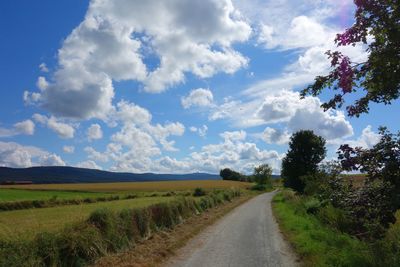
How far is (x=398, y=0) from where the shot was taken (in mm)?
6848

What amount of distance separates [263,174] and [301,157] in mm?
89278

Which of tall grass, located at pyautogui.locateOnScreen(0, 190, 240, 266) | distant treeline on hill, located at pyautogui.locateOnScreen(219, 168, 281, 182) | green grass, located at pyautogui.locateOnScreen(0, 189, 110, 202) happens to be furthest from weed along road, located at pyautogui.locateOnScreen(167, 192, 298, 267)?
distant treeline on hill, located at pyautogui.locateOnScreen(219, 168, 281, 182)

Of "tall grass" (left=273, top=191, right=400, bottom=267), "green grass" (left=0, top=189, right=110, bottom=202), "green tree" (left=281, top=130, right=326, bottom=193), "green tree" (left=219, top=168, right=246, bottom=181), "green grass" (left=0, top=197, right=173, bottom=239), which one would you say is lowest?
"tall grass" (left=273, top=191, right=400, bottom=267)

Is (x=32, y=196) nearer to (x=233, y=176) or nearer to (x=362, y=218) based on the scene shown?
(x=362, y=218)

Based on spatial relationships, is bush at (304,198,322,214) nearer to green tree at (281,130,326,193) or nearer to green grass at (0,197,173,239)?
green grass at (0,197,173,239)

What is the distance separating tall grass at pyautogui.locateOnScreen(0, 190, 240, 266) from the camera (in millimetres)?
10189

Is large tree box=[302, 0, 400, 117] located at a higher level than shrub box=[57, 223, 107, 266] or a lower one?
higher

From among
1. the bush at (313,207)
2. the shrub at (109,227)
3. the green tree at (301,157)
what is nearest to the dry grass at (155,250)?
the shrub at (109,227)

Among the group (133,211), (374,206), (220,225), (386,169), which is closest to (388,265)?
(374,206)

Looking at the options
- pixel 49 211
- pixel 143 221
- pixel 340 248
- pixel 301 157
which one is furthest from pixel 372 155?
pixel 301 157

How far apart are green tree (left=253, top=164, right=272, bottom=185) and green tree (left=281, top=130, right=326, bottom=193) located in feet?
282

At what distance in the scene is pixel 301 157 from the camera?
5944 centimetres

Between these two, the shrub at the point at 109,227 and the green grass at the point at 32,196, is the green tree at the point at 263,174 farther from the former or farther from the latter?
the shrub at the point at 109,227

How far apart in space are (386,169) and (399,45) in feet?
8.53
